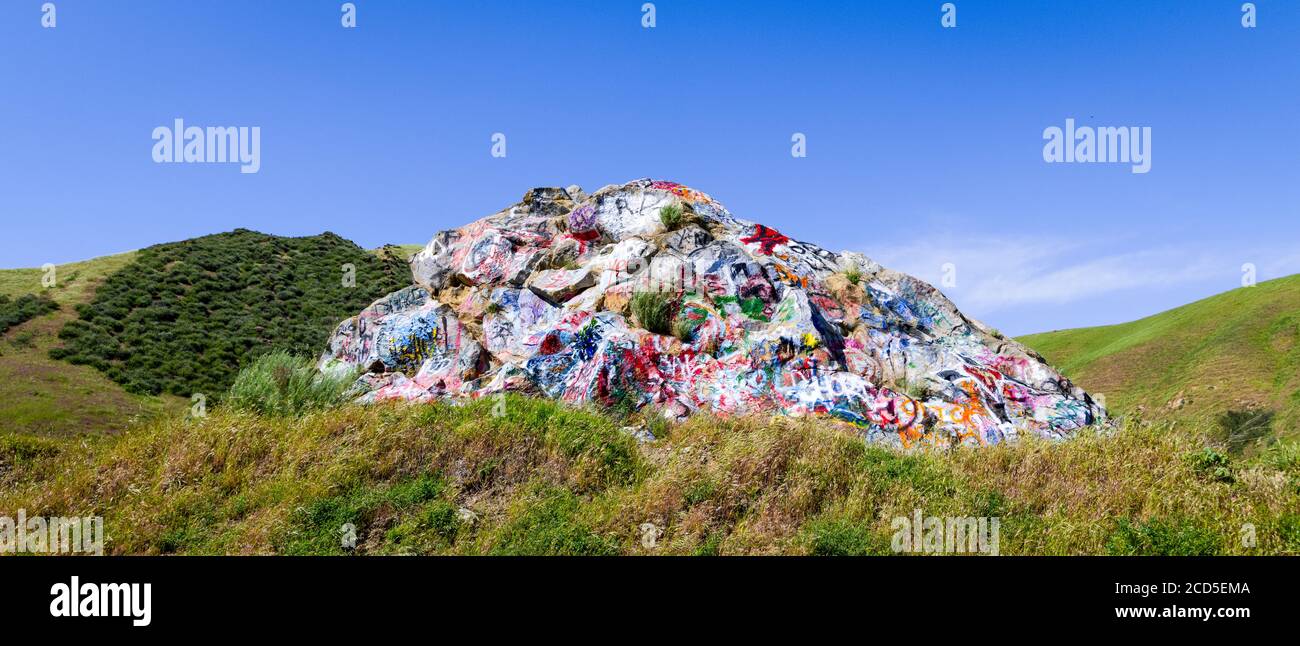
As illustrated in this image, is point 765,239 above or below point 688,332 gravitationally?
above

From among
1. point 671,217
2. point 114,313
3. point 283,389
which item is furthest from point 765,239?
point 114,313

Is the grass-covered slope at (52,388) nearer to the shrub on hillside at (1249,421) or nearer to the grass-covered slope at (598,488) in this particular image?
the grass-covered slope at (598,488)

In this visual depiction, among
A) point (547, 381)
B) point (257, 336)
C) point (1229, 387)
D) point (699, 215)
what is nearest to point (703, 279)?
point (699, 215)

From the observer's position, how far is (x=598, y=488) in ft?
25.0

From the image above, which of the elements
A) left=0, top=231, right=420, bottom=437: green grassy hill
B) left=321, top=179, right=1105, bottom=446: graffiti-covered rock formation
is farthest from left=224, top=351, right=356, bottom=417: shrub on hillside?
left=0, top=231, right=420, bottom=437: green grassy hill

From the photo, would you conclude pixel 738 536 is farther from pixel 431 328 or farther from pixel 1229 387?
pixel 1229 387

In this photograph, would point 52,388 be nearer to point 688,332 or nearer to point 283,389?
point 283,389

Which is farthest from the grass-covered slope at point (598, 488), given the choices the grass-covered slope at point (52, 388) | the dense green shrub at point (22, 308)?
the dense green shrub at point (22, 308)

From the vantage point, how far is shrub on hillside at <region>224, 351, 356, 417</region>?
9.43 meters

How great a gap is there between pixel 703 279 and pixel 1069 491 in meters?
7.19

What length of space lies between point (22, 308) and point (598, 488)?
4788cm

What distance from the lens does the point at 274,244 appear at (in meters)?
59.1

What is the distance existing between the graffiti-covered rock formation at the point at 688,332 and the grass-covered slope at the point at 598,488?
192 cm

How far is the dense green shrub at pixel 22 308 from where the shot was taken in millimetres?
38131
